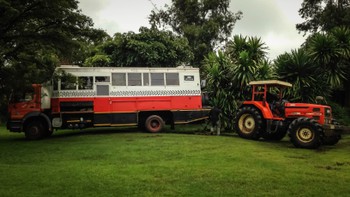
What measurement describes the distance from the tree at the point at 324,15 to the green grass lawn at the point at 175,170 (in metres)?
17.2

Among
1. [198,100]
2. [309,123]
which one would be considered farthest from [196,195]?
[198,100]

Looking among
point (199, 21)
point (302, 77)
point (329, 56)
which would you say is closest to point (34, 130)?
point (302, 77)

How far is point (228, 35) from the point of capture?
1407 inches

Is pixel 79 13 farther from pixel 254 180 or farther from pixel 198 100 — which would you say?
pixel 254 180

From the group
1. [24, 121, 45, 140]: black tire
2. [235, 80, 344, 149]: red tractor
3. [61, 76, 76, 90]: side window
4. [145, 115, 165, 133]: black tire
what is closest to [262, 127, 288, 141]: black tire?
[235, 80, 344, 149]: red tractor

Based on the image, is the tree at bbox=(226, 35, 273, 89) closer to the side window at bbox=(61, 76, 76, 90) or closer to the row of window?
the row of window

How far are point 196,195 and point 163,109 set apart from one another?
12056mm

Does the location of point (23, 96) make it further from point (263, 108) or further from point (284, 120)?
point (284, 120)

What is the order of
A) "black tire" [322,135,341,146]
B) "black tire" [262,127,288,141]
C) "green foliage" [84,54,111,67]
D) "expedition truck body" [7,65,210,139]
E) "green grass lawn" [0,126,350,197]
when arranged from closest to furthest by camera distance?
"green grass lawn" [0,126,350,197], "black tire" [322,135,341,146], "black tire" [262,127,288,141], "expedition truck body" [7,65,210,139], "green foliage" [84,54,111,67]

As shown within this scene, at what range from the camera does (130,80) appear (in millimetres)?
18438

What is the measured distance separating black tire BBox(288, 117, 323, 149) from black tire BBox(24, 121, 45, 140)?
1068 cm

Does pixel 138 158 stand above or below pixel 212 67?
below

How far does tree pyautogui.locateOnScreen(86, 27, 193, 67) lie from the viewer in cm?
2650

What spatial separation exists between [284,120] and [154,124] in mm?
6673
